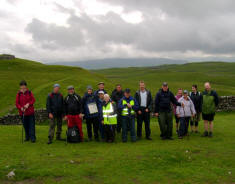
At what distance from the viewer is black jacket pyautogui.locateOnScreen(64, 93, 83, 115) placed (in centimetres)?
1212

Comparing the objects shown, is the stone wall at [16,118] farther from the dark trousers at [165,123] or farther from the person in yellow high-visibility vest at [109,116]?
the dark trousers at [165,123]

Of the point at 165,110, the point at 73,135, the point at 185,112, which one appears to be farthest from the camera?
the point at 185,112

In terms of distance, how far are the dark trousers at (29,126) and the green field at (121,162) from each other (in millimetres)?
609

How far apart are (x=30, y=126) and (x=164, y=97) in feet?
24.3

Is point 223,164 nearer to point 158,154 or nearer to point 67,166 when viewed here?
point 158,154

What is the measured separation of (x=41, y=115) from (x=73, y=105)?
1201 centimetres

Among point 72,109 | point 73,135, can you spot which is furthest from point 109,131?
point 72,109

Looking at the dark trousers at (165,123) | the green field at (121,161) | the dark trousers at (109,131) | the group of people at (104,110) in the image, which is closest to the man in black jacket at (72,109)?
the group of people at (104,110)

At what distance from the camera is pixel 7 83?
1399 inches

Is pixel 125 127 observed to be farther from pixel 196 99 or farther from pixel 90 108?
pixel 196 99

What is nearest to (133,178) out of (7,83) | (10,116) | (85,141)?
(85,141)

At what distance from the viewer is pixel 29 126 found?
477 inches

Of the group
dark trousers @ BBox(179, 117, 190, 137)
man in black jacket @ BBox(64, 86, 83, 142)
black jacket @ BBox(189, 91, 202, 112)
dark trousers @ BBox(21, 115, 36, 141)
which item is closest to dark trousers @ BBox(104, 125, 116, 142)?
man in black jacket @ BBox(64, 86, 83, 142)

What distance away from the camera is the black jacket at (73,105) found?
39.8 feet
